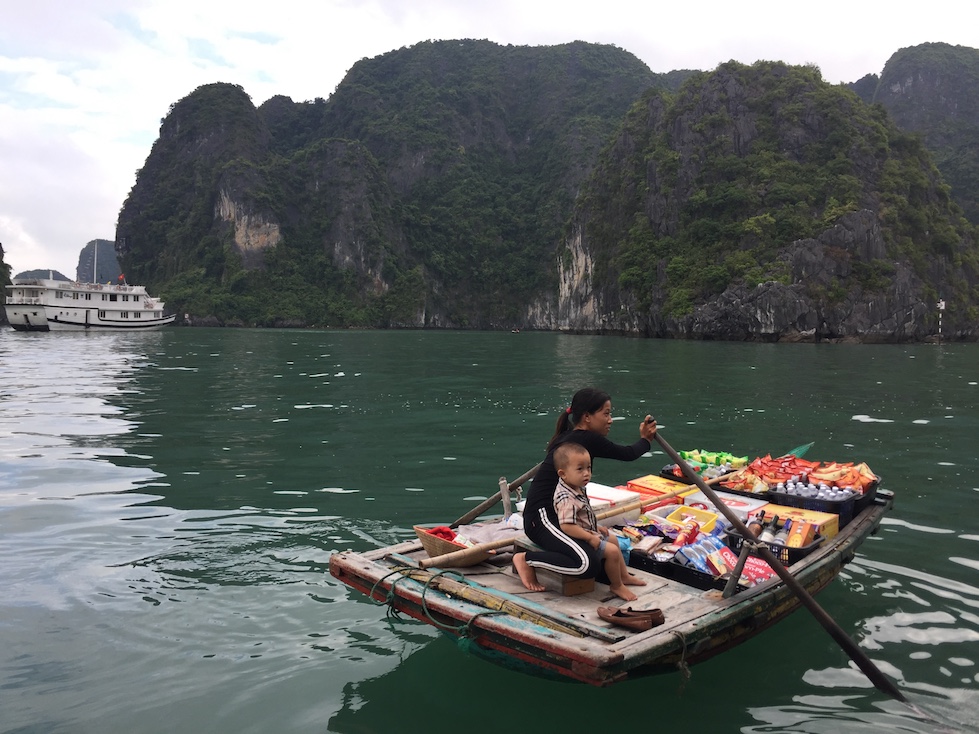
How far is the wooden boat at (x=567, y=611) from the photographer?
367cm

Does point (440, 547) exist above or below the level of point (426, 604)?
above

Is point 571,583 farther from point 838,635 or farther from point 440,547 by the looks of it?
point 838,635

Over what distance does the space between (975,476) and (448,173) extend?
141 m

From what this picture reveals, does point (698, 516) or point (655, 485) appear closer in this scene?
point (698, 516)

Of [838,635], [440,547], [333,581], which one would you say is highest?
[440,547]

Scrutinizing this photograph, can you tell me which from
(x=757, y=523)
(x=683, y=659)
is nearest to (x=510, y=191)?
(x=757, y=523)

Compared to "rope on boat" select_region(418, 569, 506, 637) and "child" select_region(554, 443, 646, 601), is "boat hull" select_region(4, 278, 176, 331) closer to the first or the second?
"rope on boat" select_region(418, 569, 506, 637)

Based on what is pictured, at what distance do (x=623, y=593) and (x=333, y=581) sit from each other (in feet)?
8.64

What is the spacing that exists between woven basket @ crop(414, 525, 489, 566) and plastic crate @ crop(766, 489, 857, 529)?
325cm

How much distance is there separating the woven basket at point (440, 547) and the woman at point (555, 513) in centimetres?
28

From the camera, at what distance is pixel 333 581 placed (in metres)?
5.87

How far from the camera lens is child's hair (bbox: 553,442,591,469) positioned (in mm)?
4637

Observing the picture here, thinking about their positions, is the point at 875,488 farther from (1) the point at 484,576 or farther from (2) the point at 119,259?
(2) the point at 119,259

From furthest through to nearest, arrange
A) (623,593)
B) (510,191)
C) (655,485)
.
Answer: (510,191) < (655,485) < (623,593)
